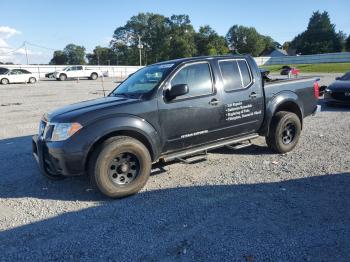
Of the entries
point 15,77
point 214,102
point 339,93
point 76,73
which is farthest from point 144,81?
point 76,73

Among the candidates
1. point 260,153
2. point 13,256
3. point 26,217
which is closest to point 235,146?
point 260,153

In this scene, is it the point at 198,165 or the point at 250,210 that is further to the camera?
the point at 198,165

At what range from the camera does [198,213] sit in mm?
4352

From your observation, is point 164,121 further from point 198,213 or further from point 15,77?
point 15,77

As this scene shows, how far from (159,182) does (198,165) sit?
99cm

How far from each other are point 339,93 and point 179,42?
327 feet

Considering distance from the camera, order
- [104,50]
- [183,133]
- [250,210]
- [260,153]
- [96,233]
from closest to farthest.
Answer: [96,233]
[250,210]
[183,133]
[260,153]
[104,50]

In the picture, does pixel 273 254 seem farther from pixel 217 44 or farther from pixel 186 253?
pixel 217 44

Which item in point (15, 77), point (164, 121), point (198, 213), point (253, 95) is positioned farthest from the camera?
point (15, 77)

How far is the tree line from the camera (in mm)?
105625

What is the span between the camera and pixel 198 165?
6.21 metres

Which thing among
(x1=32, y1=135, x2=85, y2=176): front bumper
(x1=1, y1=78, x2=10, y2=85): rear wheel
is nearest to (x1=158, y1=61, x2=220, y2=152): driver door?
(x1=32, y1=135, x2=85, y2=176): front bumper

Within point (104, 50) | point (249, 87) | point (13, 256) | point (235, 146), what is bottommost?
point (13, 256)

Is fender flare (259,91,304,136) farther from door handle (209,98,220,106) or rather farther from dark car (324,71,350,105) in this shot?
dark car (324,71,350,105)
